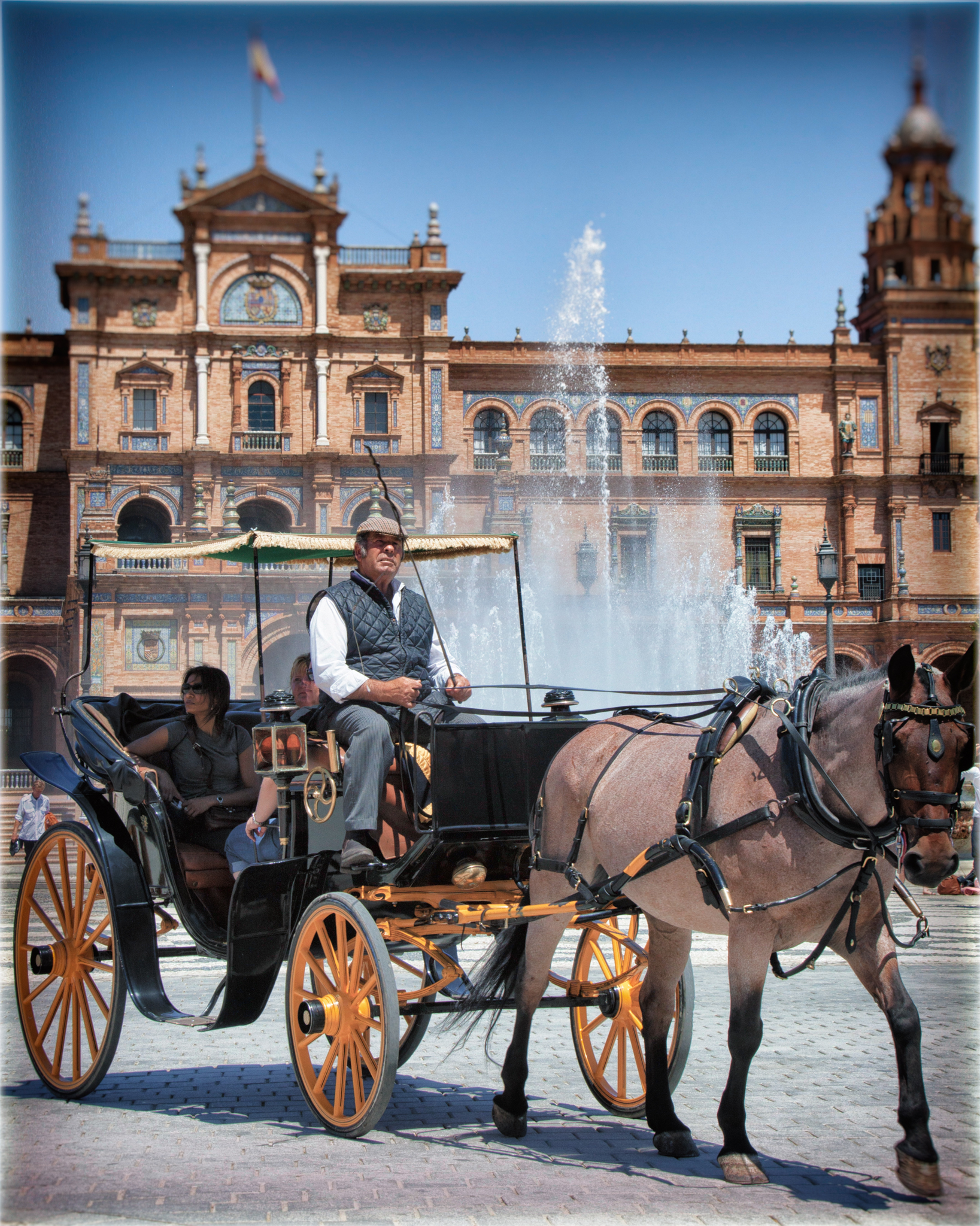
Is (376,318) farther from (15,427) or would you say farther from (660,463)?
(15,427)

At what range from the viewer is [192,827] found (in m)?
5.70

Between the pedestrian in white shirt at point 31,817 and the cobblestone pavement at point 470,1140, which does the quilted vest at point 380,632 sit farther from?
the pedestrian in white shirt at point 31,817

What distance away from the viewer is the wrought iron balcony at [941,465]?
3994cm

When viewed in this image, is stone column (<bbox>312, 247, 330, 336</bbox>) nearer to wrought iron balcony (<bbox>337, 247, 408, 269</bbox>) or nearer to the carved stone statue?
wrought iron balcony (<bbox>337, 247, 408, 269</bbox>)

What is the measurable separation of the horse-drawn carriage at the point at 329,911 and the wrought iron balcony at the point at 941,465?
3742 cm

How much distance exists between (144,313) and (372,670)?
34.5 meters

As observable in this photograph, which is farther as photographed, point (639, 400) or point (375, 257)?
point (639, 400)

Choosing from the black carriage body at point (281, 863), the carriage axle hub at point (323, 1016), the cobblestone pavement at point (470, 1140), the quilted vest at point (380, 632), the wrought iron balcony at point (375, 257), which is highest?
the wrought iron balcony at point (375, 257)

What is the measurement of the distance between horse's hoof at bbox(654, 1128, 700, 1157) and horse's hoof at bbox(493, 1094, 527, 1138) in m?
0.50

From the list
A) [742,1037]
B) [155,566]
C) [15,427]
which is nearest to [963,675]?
[742,1037]

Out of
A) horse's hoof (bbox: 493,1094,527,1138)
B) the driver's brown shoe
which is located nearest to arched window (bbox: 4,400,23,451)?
the driver's brown shoe

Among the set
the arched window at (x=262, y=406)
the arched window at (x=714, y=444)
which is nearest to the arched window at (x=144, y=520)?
the arched window at (x=262, y=406)

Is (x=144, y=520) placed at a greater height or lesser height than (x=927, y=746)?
greater

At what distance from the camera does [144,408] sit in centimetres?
3706
